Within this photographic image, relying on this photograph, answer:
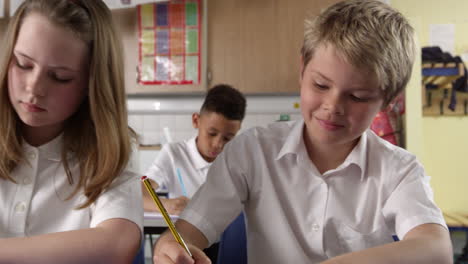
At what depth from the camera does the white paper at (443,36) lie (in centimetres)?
366

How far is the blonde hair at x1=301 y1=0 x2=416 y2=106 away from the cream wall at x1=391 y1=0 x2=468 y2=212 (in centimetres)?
296

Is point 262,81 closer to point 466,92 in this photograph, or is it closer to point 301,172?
point 466,92

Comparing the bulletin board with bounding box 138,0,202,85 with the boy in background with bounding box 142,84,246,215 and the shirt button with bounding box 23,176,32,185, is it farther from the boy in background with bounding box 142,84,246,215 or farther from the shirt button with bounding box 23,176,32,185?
the shirt button with bounding box 23,176,32,185

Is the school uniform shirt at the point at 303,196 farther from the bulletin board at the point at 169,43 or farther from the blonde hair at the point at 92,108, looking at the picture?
the bulletin board at the point at 169,43

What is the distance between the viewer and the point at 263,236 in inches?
40.9

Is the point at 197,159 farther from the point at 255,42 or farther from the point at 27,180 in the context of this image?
the point at 27,180

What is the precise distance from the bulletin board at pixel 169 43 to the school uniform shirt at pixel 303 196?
2.44 meters

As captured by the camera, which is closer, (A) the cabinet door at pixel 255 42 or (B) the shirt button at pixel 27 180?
(B) the shirt button at pixel 27 180

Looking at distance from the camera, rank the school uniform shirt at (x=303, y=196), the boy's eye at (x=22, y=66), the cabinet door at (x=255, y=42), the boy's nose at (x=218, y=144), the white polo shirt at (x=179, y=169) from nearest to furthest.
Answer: the boy's eye at (x=22, y=66) < the school uniform shirt at (x=303, y=196) < the boy's nose at (x=218, y=144) < the white polo shirt at (x=179, y=169) < the cabinet door at (x=255, y=42)

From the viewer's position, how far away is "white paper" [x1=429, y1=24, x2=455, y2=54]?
3.66m

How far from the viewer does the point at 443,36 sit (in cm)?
367

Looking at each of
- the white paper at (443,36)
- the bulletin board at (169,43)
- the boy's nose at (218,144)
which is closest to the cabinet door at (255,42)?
the bulletin board at (169,43)

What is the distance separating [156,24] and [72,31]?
266 centimetres

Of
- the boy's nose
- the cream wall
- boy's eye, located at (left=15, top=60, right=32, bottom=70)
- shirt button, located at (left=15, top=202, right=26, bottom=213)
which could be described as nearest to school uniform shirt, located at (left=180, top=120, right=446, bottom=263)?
shirt button, located at (left=15, top=202, right=26, bottom=213)
